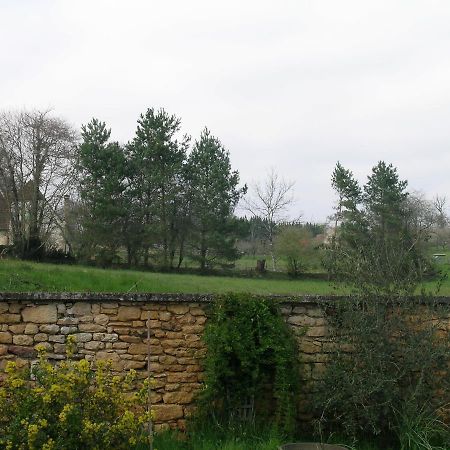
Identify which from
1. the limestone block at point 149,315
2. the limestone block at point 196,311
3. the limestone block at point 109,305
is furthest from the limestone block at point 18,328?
the limestone block at point 196,311

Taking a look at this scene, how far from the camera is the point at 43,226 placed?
3038cm

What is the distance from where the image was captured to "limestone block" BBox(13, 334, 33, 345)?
7.00 meters

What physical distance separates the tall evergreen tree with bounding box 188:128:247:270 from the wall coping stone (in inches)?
989

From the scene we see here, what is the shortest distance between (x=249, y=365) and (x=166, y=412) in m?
1.15

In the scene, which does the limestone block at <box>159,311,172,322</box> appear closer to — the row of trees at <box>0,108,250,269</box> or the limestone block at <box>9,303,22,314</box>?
the limestone block at <box>9,303,22,314</box>

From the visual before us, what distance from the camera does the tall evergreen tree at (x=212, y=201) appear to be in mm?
33031

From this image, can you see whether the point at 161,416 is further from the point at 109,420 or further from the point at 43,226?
the point at 43,226

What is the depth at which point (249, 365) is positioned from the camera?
7.07 meters

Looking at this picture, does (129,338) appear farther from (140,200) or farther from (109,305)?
(140,200)

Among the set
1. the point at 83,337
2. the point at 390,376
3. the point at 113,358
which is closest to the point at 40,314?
the point at 83,337

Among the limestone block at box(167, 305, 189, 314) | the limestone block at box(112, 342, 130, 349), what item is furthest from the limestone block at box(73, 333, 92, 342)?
the limestone block at box(167, 305, 189, 314)

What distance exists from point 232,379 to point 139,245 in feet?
85.4

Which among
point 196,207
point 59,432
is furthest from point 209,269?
point 59,432

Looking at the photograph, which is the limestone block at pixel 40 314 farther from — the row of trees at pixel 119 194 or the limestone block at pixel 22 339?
the row of trees at pixel 119 194
